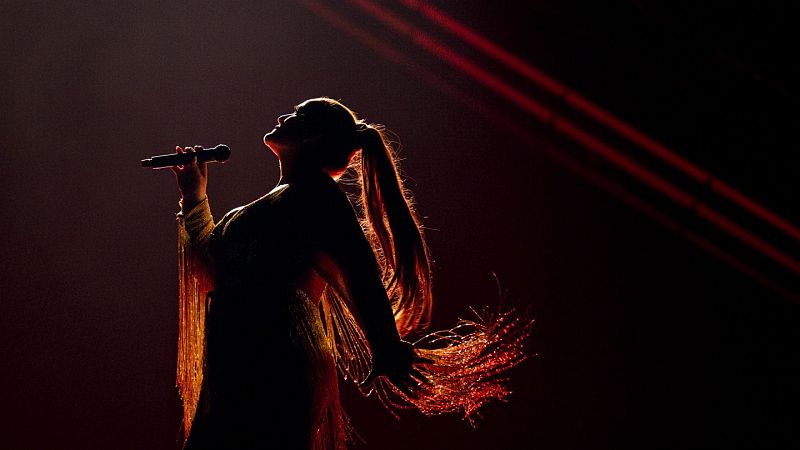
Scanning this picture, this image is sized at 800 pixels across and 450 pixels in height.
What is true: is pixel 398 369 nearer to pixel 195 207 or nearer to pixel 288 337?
pixel 288 337

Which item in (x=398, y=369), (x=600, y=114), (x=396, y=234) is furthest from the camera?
(x=600, y=114)

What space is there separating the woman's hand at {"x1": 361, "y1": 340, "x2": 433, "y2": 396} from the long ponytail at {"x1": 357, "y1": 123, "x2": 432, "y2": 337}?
0.47 feet

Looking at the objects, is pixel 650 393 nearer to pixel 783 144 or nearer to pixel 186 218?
pixel 783 144

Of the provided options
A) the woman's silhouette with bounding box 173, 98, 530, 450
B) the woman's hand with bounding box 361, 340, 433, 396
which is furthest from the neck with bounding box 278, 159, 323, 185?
the woman's hand with bounding box 361, 340, 433, 396

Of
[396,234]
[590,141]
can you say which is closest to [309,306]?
[396,234]

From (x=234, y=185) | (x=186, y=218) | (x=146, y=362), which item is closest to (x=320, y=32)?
(x=234, y=185)

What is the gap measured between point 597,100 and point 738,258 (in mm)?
636

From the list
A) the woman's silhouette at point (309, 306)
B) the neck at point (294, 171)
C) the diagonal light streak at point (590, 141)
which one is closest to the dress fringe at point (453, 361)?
the woman's silhouette at point (309, 306)

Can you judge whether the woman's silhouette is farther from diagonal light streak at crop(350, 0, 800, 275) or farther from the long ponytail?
diagonal light streak at crop(350, 0, 800, 275)

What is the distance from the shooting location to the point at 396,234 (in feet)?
3.70

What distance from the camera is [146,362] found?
227cm

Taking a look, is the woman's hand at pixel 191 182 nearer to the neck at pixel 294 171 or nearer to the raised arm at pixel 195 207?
the raised arm at pixel 195 207

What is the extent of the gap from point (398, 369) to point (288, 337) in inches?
5.9

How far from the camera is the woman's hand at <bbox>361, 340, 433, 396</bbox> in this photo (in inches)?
38.0
